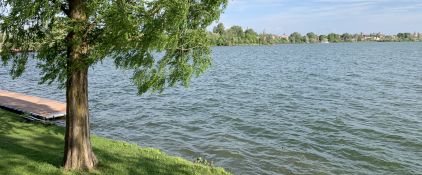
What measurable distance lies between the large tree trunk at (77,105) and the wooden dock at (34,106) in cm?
1122

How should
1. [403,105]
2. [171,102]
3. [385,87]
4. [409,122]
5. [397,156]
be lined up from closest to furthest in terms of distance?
[397,156]
[409,122]
[403,105]
[171,102]
[385,87]

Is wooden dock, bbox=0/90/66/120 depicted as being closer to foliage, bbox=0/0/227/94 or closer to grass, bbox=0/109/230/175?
grass, bbox=0/109/230/175

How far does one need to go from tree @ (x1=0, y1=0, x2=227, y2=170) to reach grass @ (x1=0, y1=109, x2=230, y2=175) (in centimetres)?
88

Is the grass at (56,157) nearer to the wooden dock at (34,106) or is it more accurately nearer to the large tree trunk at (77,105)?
the large tree trunk at (77,105)

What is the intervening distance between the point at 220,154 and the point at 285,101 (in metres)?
14.4

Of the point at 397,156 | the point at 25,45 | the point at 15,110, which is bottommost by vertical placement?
the point at 397,156

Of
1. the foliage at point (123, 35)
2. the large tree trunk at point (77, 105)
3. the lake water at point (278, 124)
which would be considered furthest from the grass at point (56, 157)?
the lake water at point (278, 124)

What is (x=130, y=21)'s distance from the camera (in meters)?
7.91

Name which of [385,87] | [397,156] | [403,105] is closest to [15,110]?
[397,156]

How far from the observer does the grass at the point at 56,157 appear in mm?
10953

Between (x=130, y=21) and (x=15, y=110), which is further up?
(x=130, y=21)

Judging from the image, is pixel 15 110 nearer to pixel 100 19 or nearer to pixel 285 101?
pixel 100 19

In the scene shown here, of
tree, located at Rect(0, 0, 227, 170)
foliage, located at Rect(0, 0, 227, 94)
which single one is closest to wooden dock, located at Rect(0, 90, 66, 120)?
tree, located at Rect(0, 0, 227, 170)

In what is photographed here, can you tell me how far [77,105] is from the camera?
10.3 meters
